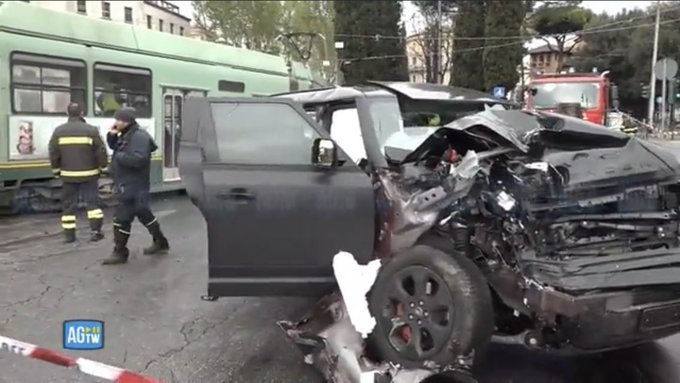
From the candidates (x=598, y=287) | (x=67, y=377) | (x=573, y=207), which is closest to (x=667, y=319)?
(x=598, y=287)

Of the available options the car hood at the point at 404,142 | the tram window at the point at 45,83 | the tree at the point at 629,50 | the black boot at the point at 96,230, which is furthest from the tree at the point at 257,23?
the car hood at the point at 404,142

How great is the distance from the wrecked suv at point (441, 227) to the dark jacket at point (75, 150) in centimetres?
420

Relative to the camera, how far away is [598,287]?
132 inches

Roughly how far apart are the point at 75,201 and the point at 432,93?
211 inches

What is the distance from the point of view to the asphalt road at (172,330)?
436 centimetres

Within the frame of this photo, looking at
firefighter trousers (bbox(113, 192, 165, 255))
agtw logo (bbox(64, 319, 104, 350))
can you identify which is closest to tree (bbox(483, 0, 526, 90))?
firefighter trousers (bbox(113, 192, 165, 255))

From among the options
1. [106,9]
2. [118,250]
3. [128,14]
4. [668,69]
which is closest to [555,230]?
[118,250]

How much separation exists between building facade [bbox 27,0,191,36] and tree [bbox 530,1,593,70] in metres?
25.8

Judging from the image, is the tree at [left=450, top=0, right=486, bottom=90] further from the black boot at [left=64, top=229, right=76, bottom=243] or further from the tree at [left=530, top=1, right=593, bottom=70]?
the black boot at [left=64, top=229, right=76, bottom=243]

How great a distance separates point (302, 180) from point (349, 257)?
1.90ft

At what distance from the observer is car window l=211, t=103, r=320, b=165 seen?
460 cm

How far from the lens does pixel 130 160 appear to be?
23.8 feet

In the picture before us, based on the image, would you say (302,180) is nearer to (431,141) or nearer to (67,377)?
(431,141)

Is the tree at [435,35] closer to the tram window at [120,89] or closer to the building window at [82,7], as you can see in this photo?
the building window at [82,7]
